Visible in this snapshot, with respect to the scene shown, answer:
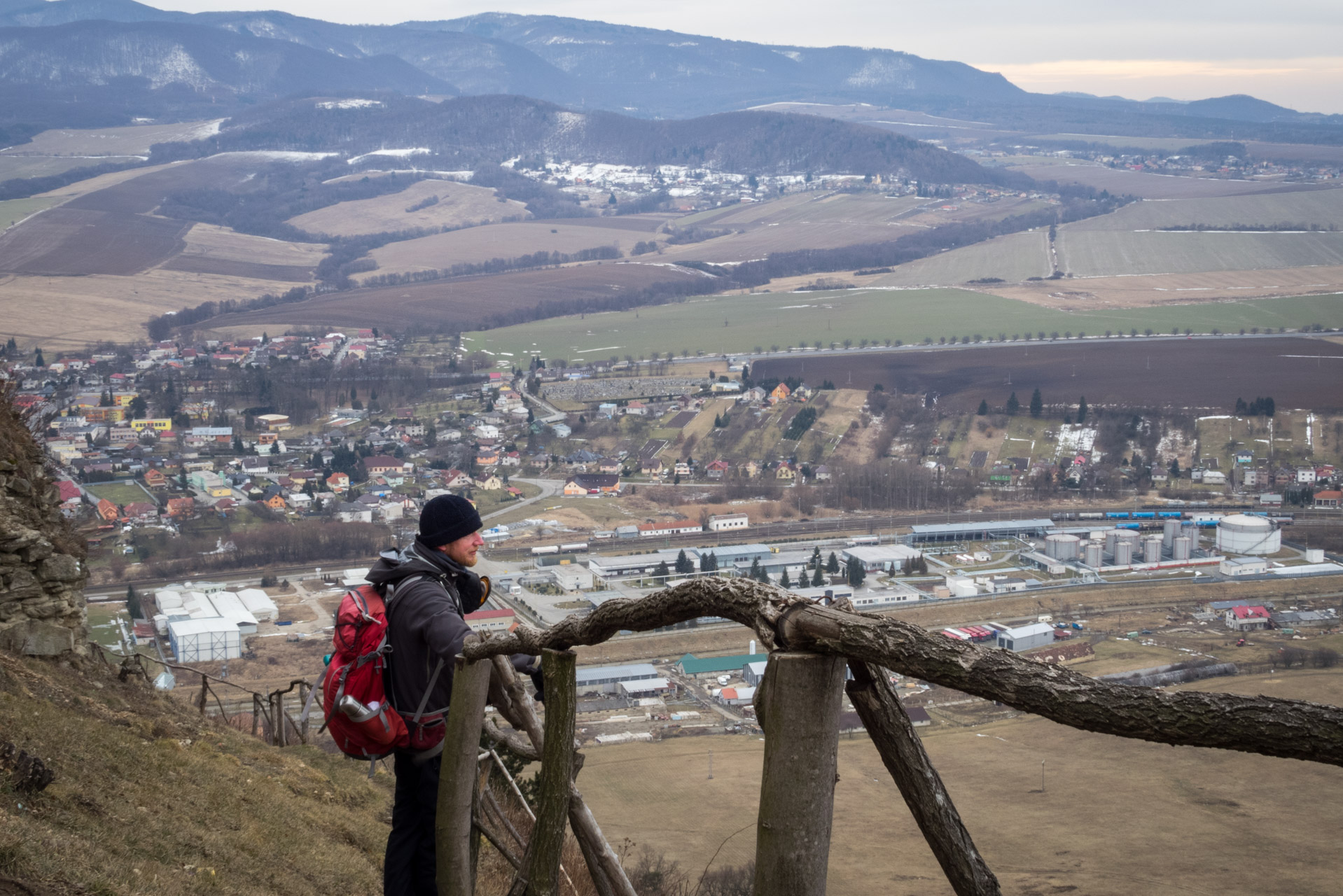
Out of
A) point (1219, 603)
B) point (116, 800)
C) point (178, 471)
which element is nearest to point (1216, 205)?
point (1219, 603)

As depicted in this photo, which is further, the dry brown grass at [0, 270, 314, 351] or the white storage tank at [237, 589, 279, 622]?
the dry brown grass at [0, 270, 314, 351]

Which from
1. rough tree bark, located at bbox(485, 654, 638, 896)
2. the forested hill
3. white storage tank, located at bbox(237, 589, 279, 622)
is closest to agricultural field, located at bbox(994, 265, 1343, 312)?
white storage tank, located at bbox(237, 589, 279, 622)

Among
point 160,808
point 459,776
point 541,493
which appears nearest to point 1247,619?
point 541,493

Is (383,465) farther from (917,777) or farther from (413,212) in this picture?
(413,212)

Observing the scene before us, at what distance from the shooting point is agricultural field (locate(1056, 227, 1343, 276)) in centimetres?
10038

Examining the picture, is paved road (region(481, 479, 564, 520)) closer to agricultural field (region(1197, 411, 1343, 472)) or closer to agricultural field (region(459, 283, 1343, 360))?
A: agricultural field (region(459, 283, 1343, 360))

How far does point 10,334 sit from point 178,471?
3479 cm

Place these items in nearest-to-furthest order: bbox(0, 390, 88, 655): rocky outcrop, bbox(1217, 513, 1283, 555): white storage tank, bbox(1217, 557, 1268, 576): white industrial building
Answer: bbox(0, 390, 88, 655): rocky outcrop < bbox(1217, 557, 1268, 576): white industrial building < bbox(1217, 513, 1283, 555): white storage tank

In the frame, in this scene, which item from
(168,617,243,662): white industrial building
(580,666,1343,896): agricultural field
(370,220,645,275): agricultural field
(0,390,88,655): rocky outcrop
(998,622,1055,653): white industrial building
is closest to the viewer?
(0,390,88,655): rocky outcrop

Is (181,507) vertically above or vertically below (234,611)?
below

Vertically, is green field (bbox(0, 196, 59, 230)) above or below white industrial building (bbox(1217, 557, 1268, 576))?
above

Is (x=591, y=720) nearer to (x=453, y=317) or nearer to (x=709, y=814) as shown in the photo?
(x=709, y=814)

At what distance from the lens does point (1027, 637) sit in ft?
95.3

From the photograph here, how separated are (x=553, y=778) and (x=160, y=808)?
9.40 feet
